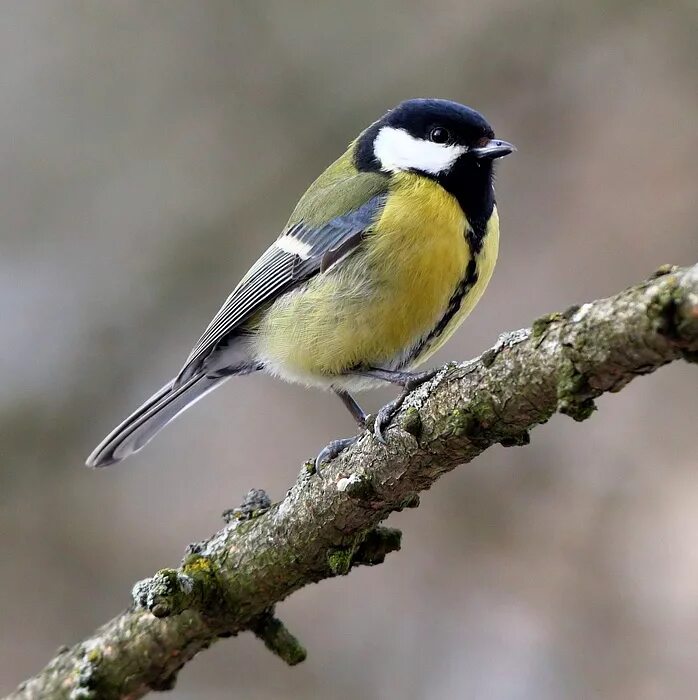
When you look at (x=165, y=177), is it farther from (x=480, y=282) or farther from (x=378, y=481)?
(x=378, y=481)

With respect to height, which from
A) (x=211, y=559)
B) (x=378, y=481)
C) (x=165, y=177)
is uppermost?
(x=165, y=177)

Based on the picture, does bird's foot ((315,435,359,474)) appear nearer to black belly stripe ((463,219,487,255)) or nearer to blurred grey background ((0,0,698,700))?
black belly stripe ((463,219,487,255))

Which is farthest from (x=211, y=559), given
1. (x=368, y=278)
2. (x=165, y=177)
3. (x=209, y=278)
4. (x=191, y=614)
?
(x=165, y=177)

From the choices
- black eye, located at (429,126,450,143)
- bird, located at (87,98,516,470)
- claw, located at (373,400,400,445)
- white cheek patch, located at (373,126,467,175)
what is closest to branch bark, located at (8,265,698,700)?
claw, located at (373,400,400,445)

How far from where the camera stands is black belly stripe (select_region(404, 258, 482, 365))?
2238 mm

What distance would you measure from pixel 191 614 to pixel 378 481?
23.3 inches

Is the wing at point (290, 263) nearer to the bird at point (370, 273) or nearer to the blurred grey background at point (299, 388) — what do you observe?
the bird at point (370, 273)

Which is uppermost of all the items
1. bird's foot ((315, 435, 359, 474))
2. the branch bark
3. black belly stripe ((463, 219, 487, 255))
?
black belly stripe ((463, 219, 487, 255))

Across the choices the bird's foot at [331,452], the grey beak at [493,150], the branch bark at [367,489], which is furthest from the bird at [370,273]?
the branch bark at [367,489]

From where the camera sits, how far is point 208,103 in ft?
13.7

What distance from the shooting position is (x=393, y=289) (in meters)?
2.19

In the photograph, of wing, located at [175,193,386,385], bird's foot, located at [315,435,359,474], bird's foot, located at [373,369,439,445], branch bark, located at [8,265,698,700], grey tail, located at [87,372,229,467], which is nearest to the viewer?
branch bark, located at [8,265,698,700]

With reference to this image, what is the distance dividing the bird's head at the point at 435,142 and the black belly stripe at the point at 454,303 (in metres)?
0.32

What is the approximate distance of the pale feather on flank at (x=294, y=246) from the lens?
2.50 m
